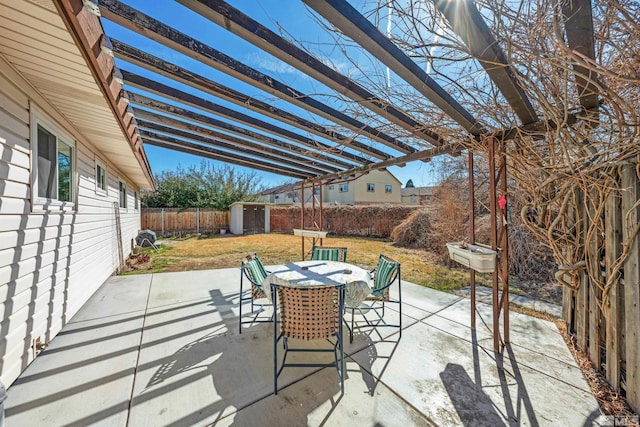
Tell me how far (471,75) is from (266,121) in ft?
7.94

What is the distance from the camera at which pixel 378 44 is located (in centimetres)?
158

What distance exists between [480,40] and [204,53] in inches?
74.0

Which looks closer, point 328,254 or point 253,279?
point 253,279

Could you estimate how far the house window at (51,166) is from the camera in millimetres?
2418

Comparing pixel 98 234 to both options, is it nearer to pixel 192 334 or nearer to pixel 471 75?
pixel 192 334

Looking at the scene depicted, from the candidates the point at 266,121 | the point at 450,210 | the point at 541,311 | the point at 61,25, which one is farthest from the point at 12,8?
the point at 450,210

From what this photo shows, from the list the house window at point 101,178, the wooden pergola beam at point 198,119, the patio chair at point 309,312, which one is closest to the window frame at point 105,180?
the house window at point 101,178

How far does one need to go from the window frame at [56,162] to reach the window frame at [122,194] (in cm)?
388

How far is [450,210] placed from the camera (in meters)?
7.40

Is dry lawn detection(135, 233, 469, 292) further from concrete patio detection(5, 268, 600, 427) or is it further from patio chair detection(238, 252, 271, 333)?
patio chair detection(238, 252, 271, 333)

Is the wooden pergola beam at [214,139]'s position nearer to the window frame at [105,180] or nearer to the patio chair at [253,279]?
the window frame at [105,180]

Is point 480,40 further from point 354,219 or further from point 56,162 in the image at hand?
point 354,219

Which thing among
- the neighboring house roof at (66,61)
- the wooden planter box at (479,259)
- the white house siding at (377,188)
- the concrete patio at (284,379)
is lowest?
the concrete patio at (284,379)

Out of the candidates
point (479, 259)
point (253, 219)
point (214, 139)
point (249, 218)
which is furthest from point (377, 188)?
point (479, 259)
